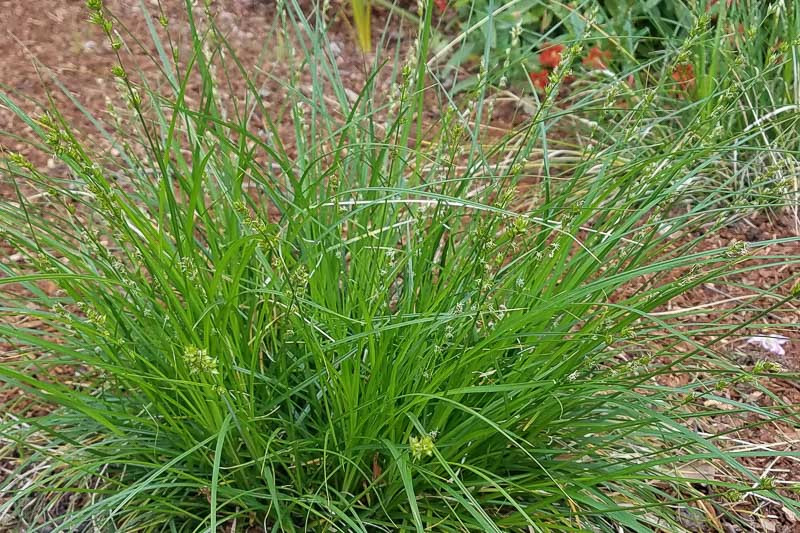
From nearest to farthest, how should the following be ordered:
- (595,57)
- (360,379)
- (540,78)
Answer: (360,379) < (595,57) < (540,78)

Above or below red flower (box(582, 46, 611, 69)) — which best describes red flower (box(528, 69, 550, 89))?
below

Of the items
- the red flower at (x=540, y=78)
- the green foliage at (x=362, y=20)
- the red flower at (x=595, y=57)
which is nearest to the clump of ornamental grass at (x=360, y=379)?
the red flower at (x=595, y=57)

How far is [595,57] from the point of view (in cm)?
352

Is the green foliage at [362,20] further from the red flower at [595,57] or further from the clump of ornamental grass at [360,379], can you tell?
the clump of ornamental grass at [360,379]

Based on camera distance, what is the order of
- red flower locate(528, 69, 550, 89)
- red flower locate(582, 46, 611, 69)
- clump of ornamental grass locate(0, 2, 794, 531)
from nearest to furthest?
clump of ornamental grass locate(0, 2, 794, 531) < red flower locate(582, 46, 611, 69) < red flower locate(528, 69, 550, 89)

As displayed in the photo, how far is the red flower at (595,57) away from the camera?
3.54m

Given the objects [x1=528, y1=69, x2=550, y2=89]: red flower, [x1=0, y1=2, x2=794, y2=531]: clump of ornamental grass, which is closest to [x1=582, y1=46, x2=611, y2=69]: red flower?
[x1=528, y1=69, x2=550, y2=89]: red flower

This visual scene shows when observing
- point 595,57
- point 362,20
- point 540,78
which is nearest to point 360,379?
point 595,57

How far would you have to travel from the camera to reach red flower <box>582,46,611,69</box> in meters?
3.54

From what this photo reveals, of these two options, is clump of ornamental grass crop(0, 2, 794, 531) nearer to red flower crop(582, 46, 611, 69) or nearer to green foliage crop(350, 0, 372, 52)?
red flower crop(582, 46, 611, 69)

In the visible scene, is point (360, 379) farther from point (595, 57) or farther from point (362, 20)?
point (362, 20)

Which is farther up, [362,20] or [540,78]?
[362,20]

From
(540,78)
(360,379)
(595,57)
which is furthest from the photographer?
(540,78)

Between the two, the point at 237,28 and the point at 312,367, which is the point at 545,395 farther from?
the point at 237,28
